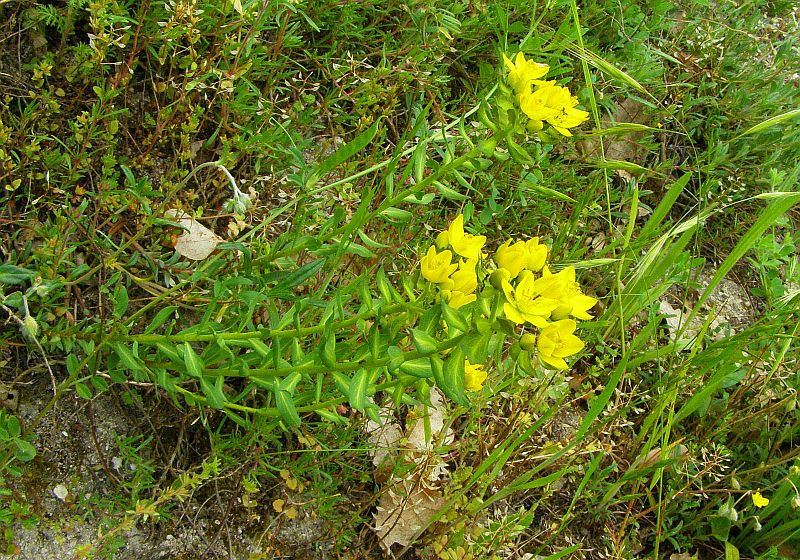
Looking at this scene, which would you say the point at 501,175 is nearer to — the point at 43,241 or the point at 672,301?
the point at 672,301

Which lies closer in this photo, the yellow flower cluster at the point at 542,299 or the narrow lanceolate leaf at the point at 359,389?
the yellow flower cluster at the point at 542,299

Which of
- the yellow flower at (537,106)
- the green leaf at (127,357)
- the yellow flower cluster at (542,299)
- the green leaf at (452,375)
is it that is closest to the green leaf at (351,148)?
the yellow flower at (537,106)

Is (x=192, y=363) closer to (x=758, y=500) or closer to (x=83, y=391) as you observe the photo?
(x=83, y=391)

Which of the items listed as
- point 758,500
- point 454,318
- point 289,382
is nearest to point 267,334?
point 289,382

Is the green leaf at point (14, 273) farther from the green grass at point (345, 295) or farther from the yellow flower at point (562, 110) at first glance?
the yellow flower at point (562, 110)

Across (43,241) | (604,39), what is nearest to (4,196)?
(43,241)

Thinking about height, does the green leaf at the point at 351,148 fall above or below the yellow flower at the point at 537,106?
below
